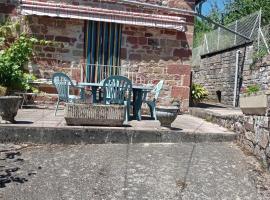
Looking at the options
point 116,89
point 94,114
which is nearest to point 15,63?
point 116,89

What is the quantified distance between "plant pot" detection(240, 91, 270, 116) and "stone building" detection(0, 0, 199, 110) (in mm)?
4081

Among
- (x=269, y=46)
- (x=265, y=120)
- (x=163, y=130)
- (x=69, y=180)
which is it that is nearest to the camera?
(x=69, y=180)

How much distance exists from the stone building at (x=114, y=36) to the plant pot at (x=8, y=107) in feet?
12.4

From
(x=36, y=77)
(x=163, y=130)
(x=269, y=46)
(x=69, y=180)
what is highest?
(x=269, y=46)

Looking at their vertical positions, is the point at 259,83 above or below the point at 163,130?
above

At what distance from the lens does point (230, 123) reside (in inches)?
259

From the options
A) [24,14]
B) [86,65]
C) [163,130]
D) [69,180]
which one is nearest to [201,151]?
[163,130]

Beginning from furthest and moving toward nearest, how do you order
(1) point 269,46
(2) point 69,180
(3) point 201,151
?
(1) point 269,46 < (3) point 201,151 < (2) point 69,180

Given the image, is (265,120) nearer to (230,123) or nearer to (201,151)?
(201,151)

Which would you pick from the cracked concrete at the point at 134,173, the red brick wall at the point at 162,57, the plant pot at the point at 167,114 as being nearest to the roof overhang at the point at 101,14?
the red brick wall at the point at 162,57

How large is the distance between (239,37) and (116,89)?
739cm

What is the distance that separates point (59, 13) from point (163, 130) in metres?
4.56

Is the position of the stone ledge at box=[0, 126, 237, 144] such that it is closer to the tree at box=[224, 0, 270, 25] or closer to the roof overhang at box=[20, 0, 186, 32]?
the roof overhang at box=[20, 0, 186, 32]

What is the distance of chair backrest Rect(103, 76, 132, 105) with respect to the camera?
677 centimetres
